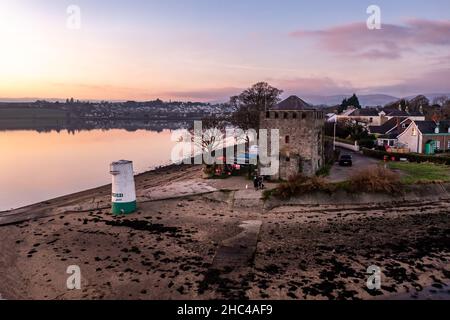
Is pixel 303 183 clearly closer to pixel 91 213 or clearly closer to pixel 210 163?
pixel 210 163

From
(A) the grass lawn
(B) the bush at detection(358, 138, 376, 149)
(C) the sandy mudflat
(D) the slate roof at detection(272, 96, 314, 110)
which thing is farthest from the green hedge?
(D) the slate roof at detection(272, 96, 314, 110)

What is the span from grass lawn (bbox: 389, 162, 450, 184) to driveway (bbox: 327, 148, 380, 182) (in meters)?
2.37

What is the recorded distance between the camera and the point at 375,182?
1017 inches

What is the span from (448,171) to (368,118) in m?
42.3

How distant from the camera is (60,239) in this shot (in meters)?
19.9

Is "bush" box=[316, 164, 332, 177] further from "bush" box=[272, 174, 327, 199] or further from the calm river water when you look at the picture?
the calm river water

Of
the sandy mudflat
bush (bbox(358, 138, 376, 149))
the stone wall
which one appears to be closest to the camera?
the sandy mudflat

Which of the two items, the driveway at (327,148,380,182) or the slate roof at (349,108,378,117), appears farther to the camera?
the slate roof at (349,108,378,117)

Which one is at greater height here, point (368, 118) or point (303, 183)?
point (368, 118)

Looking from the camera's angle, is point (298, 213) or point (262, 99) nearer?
point (298, 213)

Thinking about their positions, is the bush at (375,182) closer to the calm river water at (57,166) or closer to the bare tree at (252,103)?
the bare tree at (252,103)

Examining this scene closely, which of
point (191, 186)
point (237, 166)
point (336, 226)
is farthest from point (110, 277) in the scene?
point (237, 166)

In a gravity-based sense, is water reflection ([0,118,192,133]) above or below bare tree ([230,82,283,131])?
below

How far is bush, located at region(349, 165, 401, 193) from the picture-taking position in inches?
1017
